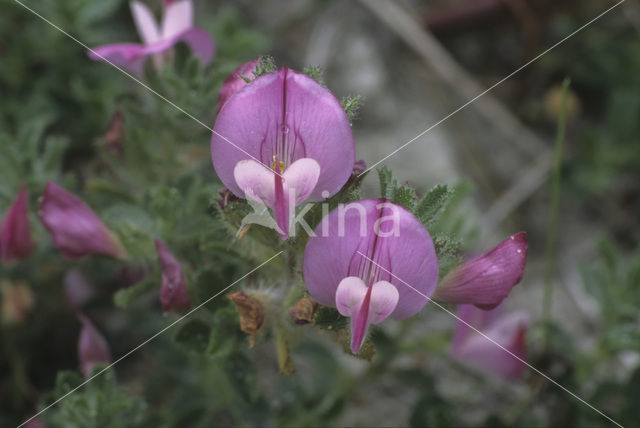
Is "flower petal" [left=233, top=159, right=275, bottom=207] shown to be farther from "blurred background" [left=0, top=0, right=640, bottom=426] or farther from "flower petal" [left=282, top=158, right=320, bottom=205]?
"blurred background" [left=0, top=0, right=640, bottom=426]

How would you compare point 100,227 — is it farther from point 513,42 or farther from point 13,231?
point 513,42

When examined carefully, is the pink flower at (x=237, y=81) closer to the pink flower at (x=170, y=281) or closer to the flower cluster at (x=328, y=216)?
the flower cluster at (x=328, y=216)

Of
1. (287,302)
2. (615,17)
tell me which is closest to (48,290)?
(287,302)

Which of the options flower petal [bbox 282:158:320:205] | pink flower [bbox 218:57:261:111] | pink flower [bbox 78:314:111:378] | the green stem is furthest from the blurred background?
flower petal [bbox 282:158:320:205]

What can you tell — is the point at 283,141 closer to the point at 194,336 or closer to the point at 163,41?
the point at 194,336

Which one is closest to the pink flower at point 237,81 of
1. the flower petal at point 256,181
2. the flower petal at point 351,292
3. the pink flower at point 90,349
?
the flower petal at point 256,181
